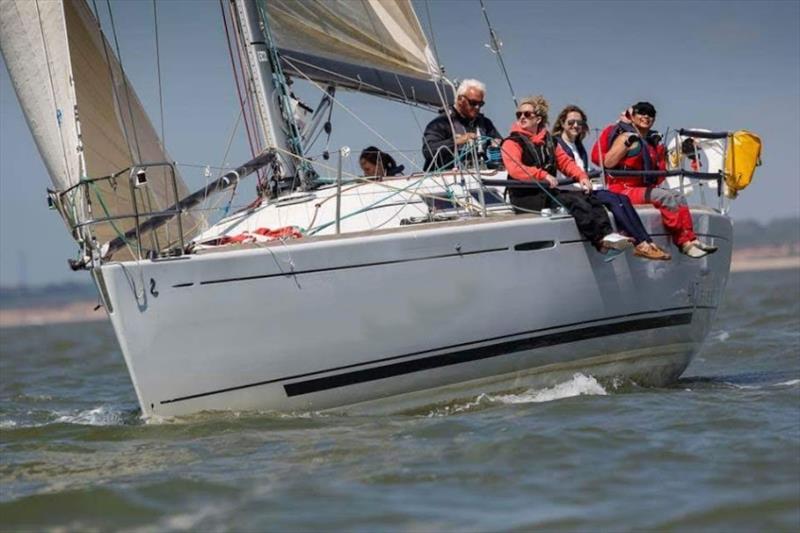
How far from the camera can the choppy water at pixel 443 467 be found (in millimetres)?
5906

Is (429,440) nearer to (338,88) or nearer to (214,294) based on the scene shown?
(214,294)

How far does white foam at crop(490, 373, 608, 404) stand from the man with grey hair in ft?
5.93

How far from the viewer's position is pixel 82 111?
32.4 feet

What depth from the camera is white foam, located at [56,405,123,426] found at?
9578mm

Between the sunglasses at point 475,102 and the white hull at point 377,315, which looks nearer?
the white hull at point 377,315

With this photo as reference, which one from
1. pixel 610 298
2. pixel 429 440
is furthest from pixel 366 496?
pixel 610 298

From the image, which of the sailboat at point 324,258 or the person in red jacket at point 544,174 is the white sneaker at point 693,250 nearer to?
the sailboat at point 324,258

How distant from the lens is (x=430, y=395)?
9.01 meters

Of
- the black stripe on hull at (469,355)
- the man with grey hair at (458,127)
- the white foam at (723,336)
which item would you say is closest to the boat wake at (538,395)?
the black stripe on hull at (469,355)

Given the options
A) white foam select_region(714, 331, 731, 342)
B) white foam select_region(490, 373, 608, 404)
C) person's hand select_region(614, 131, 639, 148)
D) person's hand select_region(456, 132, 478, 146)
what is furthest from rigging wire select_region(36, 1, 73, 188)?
white foam select_region(714, 331, 731, 342)

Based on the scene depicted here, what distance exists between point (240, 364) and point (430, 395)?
4.57 feet

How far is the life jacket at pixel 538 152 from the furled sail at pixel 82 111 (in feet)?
7.69

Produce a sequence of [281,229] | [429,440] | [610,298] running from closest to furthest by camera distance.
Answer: [429,440] < [281,229] < [610,298]

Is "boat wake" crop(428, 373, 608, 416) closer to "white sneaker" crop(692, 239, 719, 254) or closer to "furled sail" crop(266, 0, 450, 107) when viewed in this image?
"white sneaker" crop(692, 239, 719, 254)
